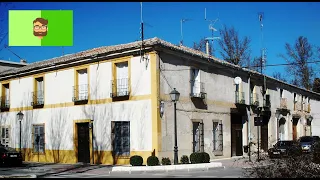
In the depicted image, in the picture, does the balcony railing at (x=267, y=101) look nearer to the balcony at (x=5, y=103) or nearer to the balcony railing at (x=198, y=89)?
the balcony railing at (x=198, y=89)

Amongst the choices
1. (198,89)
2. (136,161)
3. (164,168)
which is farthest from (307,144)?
(136,161)

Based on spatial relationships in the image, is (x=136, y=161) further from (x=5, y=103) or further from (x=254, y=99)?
(x=5, y=103)

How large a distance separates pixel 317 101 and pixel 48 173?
39366 mm

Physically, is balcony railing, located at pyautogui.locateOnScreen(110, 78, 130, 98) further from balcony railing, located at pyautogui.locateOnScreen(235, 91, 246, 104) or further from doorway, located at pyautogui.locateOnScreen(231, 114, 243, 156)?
balcony railing, located at pyautogui.locateOnScreen(235, 91, 246, 104)

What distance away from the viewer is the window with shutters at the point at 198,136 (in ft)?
77.7

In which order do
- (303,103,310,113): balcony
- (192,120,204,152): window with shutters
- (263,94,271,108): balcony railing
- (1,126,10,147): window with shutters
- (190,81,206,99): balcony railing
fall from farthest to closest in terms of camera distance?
(303,103,310,113): balcony < (263,94,271,108): balcony railing < (1,126,10,147): window with shutters < (190,81,206,99): balcony railing < (192,120,204,152): window with shutters

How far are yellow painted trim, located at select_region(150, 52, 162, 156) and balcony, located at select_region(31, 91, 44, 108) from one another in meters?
9.99

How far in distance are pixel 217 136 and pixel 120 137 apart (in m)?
7.01

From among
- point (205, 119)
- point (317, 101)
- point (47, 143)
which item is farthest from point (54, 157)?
point (317, 101)

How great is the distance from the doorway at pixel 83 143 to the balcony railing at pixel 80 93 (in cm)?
158

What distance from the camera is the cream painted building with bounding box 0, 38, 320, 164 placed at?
70.1ft

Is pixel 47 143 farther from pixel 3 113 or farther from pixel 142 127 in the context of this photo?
pixel 142 127

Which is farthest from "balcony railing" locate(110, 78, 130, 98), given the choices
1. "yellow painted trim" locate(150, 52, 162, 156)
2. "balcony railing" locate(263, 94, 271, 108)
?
"balcony railing" locate(263, 94, 271, 108)

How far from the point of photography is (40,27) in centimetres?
1817
